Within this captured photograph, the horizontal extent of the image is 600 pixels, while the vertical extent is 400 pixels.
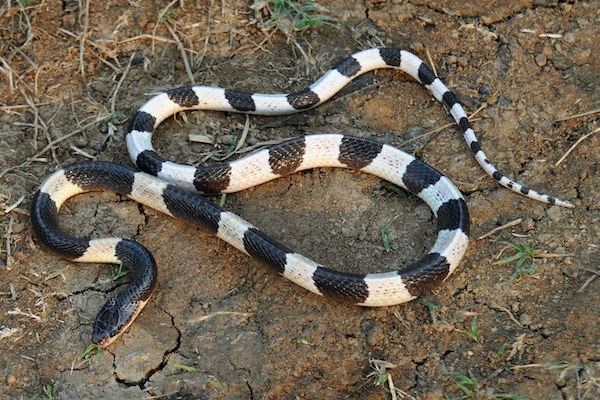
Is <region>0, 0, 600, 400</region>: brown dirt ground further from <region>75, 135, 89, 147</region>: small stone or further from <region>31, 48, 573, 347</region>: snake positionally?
<region>31, 48, 573, 347</region>: snake

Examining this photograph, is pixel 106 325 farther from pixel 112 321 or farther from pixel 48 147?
pixel 48 147

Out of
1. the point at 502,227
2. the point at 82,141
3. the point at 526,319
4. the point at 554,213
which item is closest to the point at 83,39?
the point at 82,141

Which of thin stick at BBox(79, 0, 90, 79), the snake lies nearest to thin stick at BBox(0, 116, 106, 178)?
the snake

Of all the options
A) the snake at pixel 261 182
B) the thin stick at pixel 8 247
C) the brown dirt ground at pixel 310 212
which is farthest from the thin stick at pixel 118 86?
the thin stick at pixel 8 247

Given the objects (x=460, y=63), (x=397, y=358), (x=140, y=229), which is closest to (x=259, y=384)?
(x=397, y=358)

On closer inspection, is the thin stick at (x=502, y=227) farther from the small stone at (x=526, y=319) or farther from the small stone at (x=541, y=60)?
the small stone at (x=541, y=60)
